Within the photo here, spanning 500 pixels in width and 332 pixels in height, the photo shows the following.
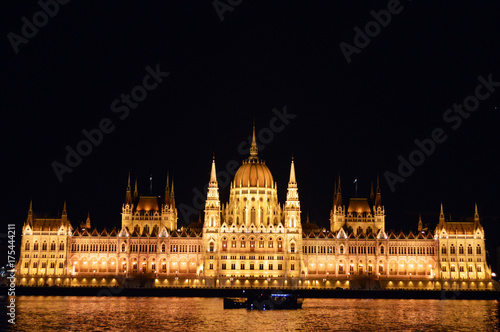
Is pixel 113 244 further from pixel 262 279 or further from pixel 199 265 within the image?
pixel 262 279

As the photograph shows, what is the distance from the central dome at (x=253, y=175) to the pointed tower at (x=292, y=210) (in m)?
8.34

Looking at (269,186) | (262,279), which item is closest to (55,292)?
(262,279)

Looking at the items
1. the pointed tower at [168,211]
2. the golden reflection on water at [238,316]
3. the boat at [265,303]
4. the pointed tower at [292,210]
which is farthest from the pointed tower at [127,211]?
the boat at [265,303]

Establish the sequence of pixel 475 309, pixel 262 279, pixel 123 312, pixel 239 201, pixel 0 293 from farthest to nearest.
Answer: pixel 239 201 < pixel 262 279 < pixel 0 293 < pixel 475 309 < pixel 123 312

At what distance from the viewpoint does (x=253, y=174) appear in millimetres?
180625

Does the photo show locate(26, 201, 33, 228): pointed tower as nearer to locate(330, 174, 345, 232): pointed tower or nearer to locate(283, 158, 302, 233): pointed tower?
locate(283, 158, 302, 233): pointed tower

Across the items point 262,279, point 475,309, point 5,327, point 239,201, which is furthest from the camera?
point 239,201

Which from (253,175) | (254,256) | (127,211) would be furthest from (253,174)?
(127,211)

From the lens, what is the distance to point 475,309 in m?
132

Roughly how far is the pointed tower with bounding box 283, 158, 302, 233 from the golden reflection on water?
2505 centimetres

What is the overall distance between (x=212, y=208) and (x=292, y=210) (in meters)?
15.3

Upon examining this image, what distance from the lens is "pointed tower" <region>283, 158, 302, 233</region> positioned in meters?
169

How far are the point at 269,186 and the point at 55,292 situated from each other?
49.1 metres

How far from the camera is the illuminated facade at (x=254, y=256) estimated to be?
16525 centimetres
